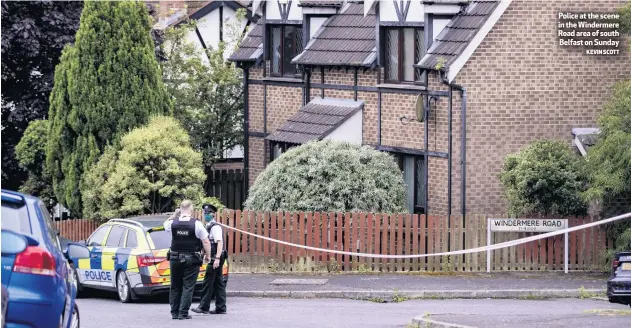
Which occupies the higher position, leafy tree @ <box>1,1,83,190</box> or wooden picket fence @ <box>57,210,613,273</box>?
leafy tree @ <box>1,1,83,190</box>

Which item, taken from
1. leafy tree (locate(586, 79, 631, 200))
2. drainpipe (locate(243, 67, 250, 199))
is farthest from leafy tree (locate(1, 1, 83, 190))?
leafy tree (locate(586, 79, 631, 200))

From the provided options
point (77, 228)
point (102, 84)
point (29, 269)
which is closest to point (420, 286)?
point (77, 228)

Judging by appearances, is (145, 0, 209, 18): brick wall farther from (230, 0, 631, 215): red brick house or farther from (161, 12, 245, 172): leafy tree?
(230, 0, 631, 215): red brick house

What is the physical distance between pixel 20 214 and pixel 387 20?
1669 cm

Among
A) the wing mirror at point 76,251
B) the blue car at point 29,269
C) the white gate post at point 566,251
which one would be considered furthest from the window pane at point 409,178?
the blue car at point 29,269

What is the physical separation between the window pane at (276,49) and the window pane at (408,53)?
507 centimetres

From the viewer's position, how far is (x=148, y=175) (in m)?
26.6

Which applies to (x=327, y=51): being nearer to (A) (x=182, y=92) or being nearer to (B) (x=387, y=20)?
(B) (x=387, y=20)

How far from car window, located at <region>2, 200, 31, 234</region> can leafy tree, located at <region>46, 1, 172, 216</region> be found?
17.2 meters

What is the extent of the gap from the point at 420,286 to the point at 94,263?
201 inches

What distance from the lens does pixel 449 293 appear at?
66.6 ft

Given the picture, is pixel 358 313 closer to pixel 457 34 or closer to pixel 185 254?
pixel 185 254

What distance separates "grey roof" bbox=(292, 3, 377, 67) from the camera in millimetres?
27406

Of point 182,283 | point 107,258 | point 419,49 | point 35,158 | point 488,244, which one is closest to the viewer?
point 182,283
